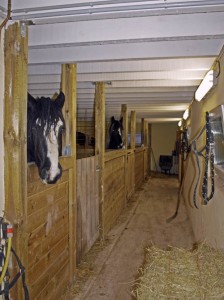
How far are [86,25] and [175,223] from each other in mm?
3918

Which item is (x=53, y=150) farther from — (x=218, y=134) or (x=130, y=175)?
(x=130, y=175)

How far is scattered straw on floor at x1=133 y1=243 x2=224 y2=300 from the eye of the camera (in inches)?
47.6

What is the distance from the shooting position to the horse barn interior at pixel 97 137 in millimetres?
1453

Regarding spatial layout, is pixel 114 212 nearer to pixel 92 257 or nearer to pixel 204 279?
pixel 92 257

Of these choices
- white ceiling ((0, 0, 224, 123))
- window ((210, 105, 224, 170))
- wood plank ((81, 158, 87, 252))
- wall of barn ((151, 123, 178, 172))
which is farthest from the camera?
wall of barn ((151, 123, 178, 172))

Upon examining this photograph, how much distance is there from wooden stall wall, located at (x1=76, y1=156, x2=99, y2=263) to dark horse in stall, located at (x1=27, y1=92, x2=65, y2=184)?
1097mm

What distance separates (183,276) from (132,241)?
2661 mm

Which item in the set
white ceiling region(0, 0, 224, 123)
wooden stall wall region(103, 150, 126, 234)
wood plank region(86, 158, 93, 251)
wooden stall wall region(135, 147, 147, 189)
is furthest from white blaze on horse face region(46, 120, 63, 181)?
wooden stall wall region(135, 147, 147, 189)

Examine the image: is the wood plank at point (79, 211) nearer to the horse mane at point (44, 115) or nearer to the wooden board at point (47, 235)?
the wooden board at point (47, 235)

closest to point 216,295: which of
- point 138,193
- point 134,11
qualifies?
point 134,11

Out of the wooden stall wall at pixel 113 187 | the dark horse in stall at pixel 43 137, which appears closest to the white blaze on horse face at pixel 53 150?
the dark horse in stall at pixel 43 137

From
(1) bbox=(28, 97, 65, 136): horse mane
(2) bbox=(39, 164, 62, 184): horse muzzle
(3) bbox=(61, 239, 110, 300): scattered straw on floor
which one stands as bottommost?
(3) bbox=(61, 239, 110, 300): scattered straw on floor

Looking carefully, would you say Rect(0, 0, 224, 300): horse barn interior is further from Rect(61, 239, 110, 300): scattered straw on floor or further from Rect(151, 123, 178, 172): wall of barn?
Rect(151, 123, 178, 172): wall of barn

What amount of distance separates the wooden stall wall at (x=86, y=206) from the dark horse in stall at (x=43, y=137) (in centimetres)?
110
